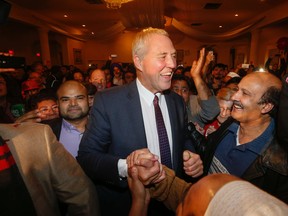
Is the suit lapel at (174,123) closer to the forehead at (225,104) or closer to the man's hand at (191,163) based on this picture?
the man's hand at (191,163)

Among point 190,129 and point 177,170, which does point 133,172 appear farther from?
point 190,129

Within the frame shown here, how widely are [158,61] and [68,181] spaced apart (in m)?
0.92

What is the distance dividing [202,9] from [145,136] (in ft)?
27.7

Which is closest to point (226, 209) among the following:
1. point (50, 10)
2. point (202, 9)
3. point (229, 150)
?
point (229, 150)

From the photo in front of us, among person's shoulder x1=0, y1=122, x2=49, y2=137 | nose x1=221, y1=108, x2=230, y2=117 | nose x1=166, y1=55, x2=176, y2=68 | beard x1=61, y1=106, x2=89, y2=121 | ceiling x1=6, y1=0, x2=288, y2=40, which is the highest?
ceiling x1=6, y1=0, x2=288, y2=40

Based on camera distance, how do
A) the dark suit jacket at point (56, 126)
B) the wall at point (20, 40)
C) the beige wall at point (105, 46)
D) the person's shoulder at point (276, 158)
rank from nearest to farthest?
the person's shoulder at point (276, 158) → the dark suit jacket at point (56, 126) → the wall at point (20, 40) → the beige wall at point (105, 46)

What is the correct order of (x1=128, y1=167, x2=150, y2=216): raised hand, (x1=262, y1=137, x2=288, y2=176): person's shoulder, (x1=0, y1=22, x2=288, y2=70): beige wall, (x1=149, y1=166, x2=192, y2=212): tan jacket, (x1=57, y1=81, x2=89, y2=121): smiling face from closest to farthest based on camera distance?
(x1=128, y1=167, x2=150, y2=216): raised hand < (x1=149, y1=166, x2=192, y2=212): tan jacket < (x1=262, y1=137, x2=288, y2=176): person's shoulder < (x1=57, y1=81, x2=89, y2=121): smiling face < (x1=0, y1=22, x2=288, y2=70): beige wall

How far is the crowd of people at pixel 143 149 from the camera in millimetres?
986

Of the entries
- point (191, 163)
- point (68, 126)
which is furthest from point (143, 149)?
point (68, 126)

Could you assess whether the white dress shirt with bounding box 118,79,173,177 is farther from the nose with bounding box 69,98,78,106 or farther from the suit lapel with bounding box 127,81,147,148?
the nose with bounding box 69,98,78,106

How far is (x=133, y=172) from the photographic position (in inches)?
41.4

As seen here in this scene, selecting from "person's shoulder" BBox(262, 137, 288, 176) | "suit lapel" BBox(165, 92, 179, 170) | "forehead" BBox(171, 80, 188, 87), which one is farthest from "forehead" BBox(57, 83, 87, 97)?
"person's shoulder" BBox(262, 137, 288, 176)

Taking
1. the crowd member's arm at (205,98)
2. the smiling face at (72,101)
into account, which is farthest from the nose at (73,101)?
the crowd member's arm at (205,98)

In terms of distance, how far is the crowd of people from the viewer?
99 cm
